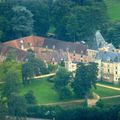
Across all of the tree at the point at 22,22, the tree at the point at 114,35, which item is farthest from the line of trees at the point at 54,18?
the tree at the point at 114,35

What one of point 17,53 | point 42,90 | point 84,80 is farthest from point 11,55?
point 84,80

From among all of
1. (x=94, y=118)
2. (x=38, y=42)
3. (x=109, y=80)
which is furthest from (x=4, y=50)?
(x=94, y=118)

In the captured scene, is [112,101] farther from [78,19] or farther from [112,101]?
[78,19]

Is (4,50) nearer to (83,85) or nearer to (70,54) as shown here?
(70,54)

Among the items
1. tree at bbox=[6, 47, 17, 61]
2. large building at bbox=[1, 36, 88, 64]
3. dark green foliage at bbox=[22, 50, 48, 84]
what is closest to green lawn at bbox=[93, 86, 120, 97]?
dark green foliage at bbox=[22, 50, 48, 84]

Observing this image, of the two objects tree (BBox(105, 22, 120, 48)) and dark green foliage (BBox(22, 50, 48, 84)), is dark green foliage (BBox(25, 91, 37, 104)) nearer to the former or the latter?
dark green foliage (BBox(22, 50, 48, 84))
